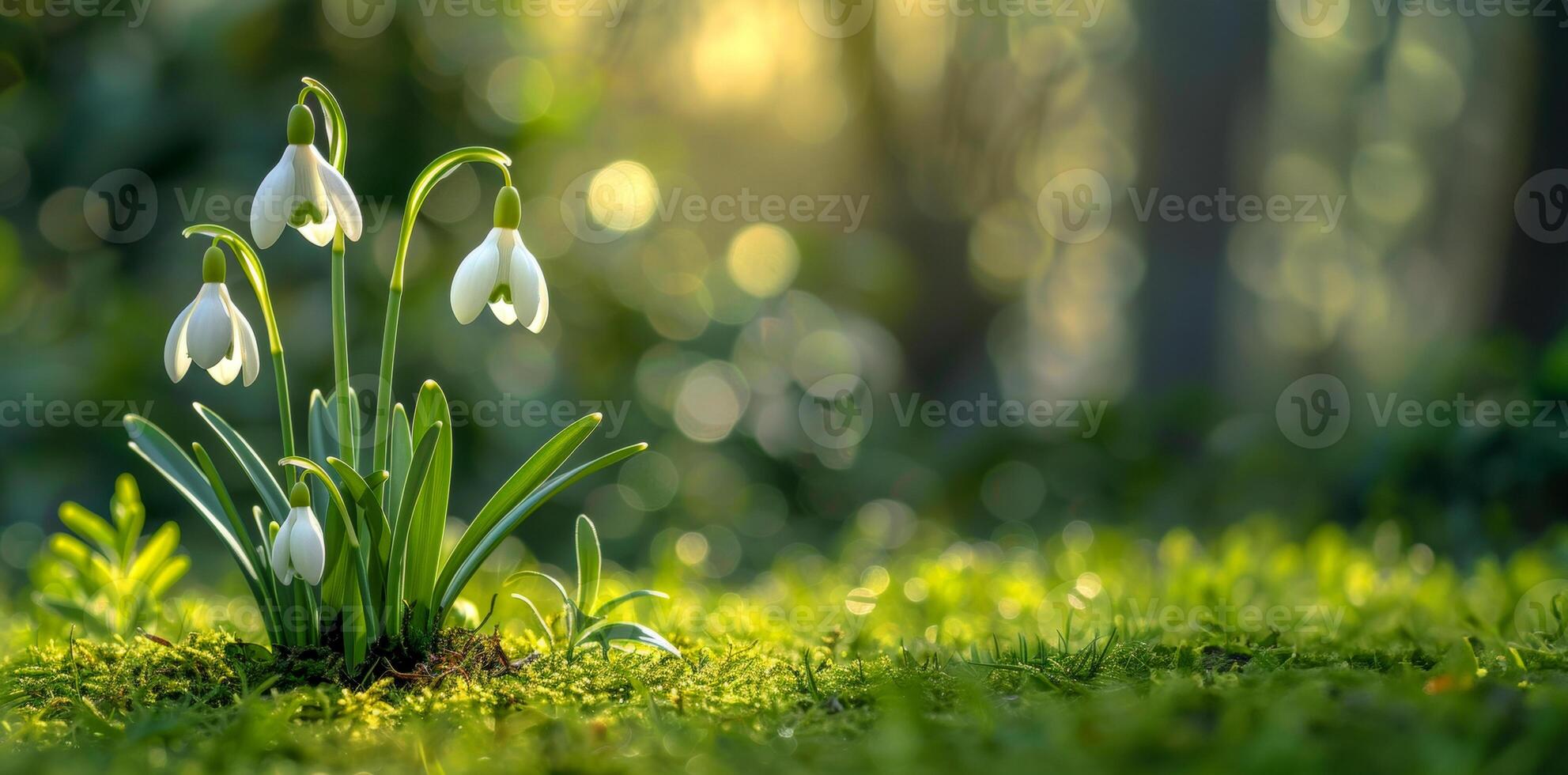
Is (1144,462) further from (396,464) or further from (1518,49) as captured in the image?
(396,464)

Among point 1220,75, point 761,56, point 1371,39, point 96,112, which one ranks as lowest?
point 96,112

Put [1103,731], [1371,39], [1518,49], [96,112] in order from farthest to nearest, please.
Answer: [1371,39]
[1518,49]
[96,112]
[1103,731]

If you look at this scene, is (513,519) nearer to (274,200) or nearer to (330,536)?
(330,536)

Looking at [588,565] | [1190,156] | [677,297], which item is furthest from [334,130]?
[1190,156]

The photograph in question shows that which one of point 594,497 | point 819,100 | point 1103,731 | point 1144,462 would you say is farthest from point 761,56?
point 1103,731

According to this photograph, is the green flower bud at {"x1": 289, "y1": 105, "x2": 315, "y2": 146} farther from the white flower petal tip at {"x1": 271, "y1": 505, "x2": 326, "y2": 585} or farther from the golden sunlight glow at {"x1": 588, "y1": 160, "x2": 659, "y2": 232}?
the golden sunlight glow at {"x1": 588, "y1": 160, "x2": 659, "y2": 232}

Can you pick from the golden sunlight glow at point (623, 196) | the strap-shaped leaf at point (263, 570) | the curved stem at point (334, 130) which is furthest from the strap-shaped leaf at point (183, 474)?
the golden sunlight glow at point (623, 196)
